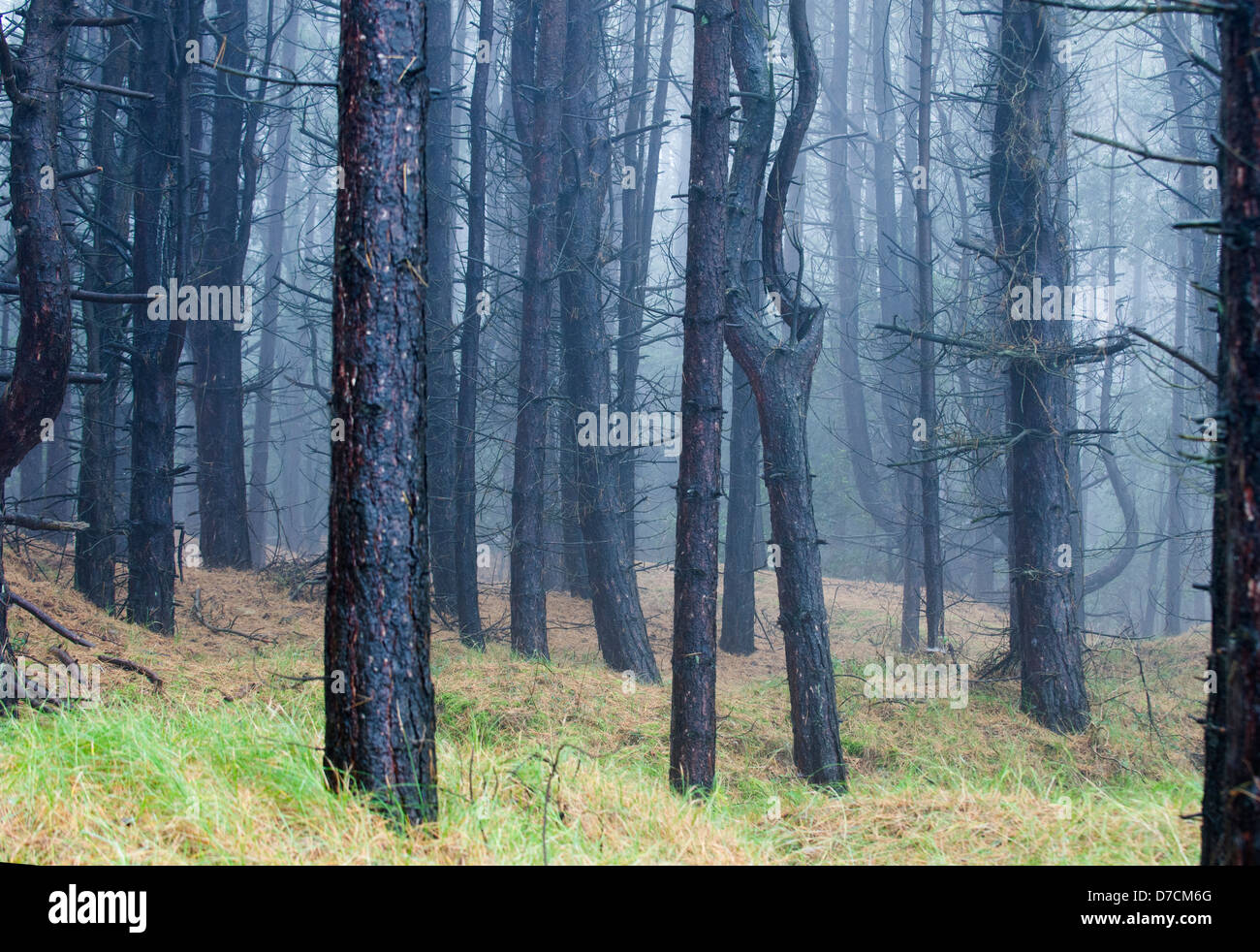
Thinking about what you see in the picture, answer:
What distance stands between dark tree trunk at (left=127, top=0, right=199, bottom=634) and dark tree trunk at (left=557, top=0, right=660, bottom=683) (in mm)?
4649

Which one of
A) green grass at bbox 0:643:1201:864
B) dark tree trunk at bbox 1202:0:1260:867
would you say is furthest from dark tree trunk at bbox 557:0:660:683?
dark tree trunk at bbox 1202:0:1260:867

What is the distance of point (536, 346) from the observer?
11.7 m

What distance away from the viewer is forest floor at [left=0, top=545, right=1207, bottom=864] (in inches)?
152

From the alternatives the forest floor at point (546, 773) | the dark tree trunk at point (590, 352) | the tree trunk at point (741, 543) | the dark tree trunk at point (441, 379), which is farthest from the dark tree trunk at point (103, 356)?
the tree trunk at point (741, 543)

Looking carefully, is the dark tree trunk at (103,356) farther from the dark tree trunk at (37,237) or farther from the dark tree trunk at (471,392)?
the dark tree trunk at (471,392)

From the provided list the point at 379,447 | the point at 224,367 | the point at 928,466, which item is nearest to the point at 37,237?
the point at 379,447

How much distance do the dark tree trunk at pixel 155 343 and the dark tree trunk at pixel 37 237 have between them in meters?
3.38

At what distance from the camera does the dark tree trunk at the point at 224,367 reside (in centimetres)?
1440

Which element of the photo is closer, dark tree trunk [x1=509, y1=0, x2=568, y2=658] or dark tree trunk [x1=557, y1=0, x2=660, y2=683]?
dark tree trunk [x1=509, y1=0, x2=568, y2=658]

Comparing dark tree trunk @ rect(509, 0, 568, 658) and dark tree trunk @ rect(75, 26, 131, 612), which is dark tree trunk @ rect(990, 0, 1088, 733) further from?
dark tree trunk @ rect(75, 26, 131, 612)

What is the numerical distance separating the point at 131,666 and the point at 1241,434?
7639 millimetres

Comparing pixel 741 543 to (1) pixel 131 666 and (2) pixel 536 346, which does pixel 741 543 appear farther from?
(1) pixel 131 666
